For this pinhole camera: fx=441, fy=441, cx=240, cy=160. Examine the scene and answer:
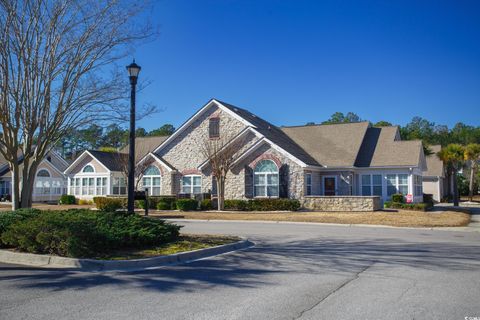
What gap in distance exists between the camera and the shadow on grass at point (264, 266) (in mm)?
7836

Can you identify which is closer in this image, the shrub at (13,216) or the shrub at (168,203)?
the shrub at (13,216)

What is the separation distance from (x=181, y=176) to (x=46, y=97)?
20685 millimetres

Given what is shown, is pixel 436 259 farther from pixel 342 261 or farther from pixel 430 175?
pixel 430 175

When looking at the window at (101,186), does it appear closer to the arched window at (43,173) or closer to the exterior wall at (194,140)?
the exterior wall at (194,140)

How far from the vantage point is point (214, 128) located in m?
33.6

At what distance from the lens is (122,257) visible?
990cm

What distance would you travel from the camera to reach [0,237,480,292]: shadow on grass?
25.7ft

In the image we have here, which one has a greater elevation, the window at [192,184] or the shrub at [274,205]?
the window at [192,184]

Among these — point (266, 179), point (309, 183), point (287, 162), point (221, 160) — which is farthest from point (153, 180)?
point (309, 183)

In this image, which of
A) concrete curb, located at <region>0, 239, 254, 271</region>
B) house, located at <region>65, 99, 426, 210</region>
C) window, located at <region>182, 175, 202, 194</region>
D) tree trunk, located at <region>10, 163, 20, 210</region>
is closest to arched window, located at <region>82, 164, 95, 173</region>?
house, located at <region>65, 99, 426, 210</region>

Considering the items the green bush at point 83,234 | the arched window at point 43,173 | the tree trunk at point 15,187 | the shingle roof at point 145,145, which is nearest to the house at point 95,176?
the shingle roof at point 145,145

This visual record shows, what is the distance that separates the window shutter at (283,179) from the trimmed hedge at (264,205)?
4.55 ft

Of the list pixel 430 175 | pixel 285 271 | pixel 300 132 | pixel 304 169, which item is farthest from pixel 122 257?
pixel 430 175

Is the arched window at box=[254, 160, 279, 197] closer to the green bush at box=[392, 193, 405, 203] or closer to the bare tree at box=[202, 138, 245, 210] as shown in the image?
the bare tree at box=[202, 138, 245, 210]
